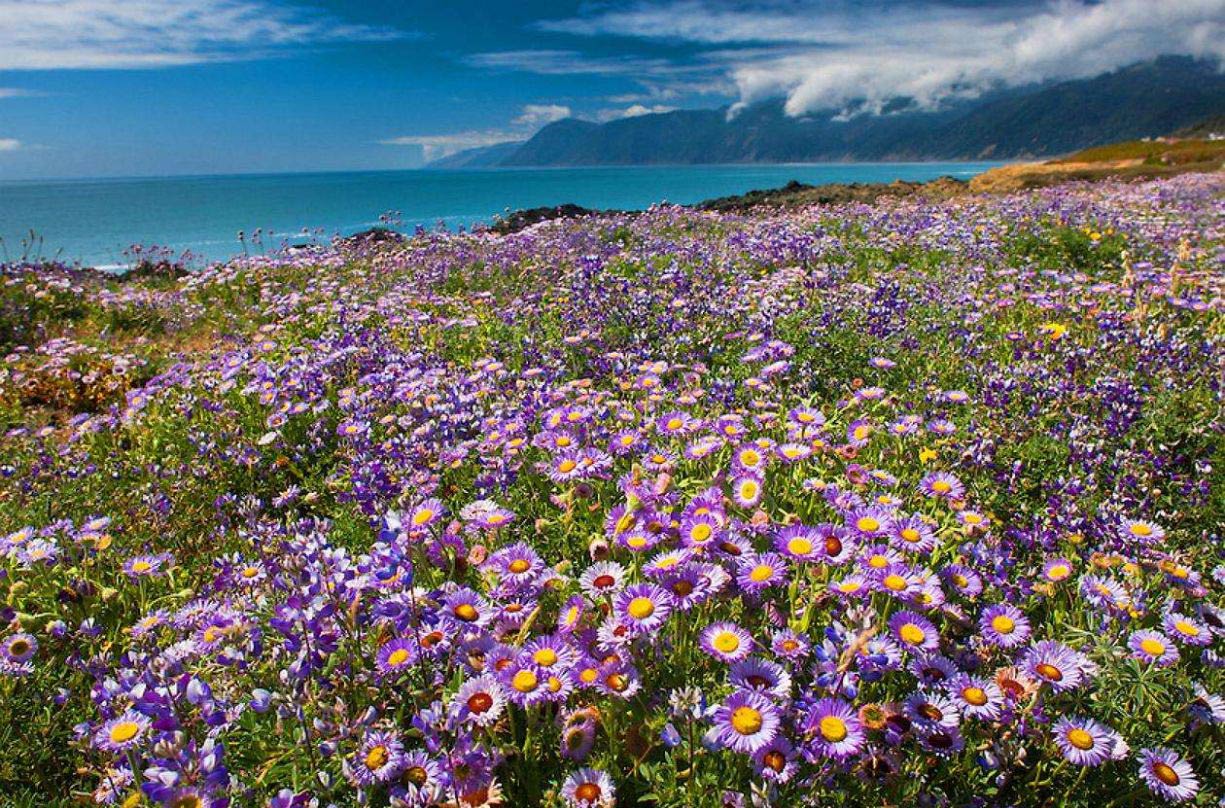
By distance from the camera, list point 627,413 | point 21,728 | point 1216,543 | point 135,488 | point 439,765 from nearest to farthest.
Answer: point 439,765
point 21,728
point 1216,543
point 627,413
point 135,488

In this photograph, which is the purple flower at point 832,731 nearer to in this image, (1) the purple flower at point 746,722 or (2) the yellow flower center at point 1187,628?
(1) the purple flower at point 746,722

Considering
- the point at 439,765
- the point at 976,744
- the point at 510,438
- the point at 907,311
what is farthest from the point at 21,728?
the point at 907,311

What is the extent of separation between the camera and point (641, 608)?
1910 mm

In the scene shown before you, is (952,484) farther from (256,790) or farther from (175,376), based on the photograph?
(175,376)

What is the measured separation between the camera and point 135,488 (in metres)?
4.84

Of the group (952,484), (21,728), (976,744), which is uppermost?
(952,484)

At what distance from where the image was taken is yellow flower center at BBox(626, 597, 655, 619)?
1.90 metres

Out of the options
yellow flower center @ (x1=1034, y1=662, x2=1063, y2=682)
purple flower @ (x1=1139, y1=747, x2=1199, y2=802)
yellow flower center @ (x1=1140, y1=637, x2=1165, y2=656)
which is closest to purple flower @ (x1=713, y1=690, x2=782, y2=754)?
yellow flower center @ (x1=1034, y1=662, x2=1063, y2=682)

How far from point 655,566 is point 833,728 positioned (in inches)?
24.2

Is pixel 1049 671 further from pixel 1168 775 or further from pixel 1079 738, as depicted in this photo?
pixel 1168 775

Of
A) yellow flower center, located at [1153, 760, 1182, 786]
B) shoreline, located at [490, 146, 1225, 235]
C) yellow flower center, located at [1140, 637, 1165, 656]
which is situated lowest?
yellow flower center, located at [1153, 760, 1182, 786]

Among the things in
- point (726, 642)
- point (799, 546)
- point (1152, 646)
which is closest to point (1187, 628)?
point (1152, 646)

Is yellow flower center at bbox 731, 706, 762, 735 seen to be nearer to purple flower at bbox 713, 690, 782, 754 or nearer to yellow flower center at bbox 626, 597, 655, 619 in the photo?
purple flower at bbox 713, 690, 782, 754

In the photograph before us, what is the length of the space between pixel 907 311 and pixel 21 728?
621 centimetres
